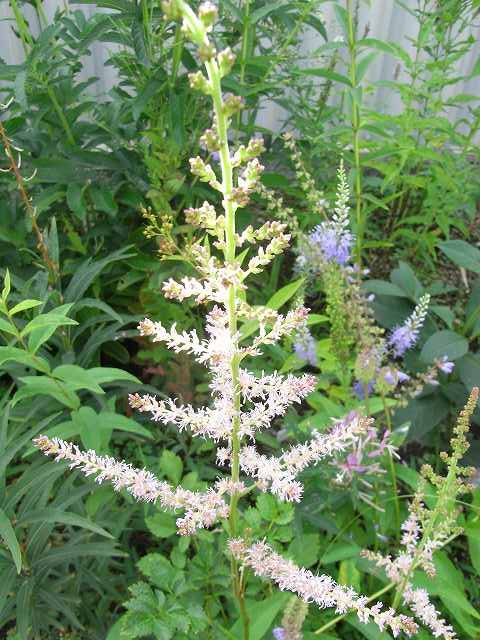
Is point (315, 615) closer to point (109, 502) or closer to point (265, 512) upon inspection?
point (265, 512)

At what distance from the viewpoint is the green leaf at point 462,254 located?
2000 millimetres

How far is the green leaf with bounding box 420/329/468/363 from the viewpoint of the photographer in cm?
196

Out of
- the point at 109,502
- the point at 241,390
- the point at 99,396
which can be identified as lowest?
the point at 109,502

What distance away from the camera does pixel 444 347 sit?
6.52 ft

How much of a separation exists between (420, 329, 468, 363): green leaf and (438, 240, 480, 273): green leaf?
25 centimetres

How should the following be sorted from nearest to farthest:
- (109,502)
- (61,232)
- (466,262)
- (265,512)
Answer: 1. (265,512)
2. (109,502)
3. (466,262)
4. (61,232)

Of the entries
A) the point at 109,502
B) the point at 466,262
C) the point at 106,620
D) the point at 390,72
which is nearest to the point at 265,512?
the point at 109,502

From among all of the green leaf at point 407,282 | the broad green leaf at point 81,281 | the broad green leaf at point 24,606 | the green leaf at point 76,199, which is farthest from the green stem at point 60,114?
the broad green leaf at point 24,606

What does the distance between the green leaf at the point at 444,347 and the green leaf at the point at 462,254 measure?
248 millimetres

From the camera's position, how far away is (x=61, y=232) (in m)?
2.42

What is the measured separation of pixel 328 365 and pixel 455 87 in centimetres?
306

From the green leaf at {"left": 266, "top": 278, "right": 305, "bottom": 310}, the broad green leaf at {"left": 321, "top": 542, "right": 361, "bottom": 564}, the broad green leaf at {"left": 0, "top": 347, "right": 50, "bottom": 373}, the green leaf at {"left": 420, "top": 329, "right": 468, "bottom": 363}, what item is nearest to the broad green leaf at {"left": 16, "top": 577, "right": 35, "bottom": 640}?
the broad green leaf at {"left": 0, "top": 347, "right": 50, "bottom": 373}

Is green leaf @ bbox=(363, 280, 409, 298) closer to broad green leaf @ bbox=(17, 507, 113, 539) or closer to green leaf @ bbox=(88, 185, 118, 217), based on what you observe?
green leaf @ bbox=(88, 185, 118, 217)

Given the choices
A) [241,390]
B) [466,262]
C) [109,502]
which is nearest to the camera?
[241,390]
